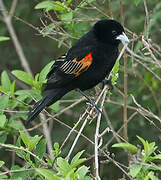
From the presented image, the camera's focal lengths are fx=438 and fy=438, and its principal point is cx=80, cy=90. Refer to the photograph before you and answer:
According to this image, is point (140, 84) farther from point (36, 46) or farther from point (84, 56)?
point (36, 46)

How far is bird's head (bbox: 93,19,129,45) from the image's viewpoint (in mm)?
4207

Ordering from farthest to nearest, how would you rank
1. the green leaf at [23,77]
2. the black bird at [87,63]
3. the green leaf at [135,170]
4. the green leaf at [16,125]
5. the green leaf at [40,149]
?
the black bird at [87,63]
the green leaf at [23,77]
the green leaf at [16,125]
the green leaf at [40,149]
the green leaf at [135,170]

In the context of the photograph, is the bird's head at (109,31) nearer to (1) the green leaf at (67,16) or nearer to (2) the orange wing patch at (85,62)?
(2) the orange wing patch at (85,62)

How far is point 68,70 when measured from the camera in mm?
4195

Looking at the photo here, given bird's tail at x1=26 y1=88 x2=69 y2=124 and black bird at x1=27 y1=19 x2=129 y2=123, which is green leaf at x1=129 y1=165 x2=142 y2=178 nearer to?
bird's tail at x1=26 y1=88 x2=69 y2=124

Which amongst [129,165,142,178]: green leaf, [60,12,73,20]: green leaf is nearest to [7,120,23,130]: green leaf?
[60,12,73,20]: green leaf

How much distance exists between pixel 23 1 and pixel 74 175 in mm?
4559

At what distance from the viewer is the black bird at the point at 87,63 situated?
13.6 feet

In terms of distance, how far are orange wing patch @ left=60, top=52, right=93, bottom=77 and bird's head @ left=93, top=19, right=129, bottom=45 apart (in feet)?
0.94

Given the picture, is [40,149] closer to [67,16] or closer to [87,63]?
[87,63]

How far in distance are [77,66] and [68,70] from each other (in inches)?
4.1

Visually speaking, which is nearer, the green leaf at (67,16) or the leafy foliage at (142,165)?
the leafy foliage at (142,165)

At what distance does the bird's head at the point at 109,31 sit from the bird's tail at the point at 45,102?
2.19 ft

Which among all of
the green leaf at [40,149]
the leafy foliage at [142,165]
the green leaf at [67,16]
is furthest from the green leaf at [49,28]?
the leafy foliage at [142,165]
